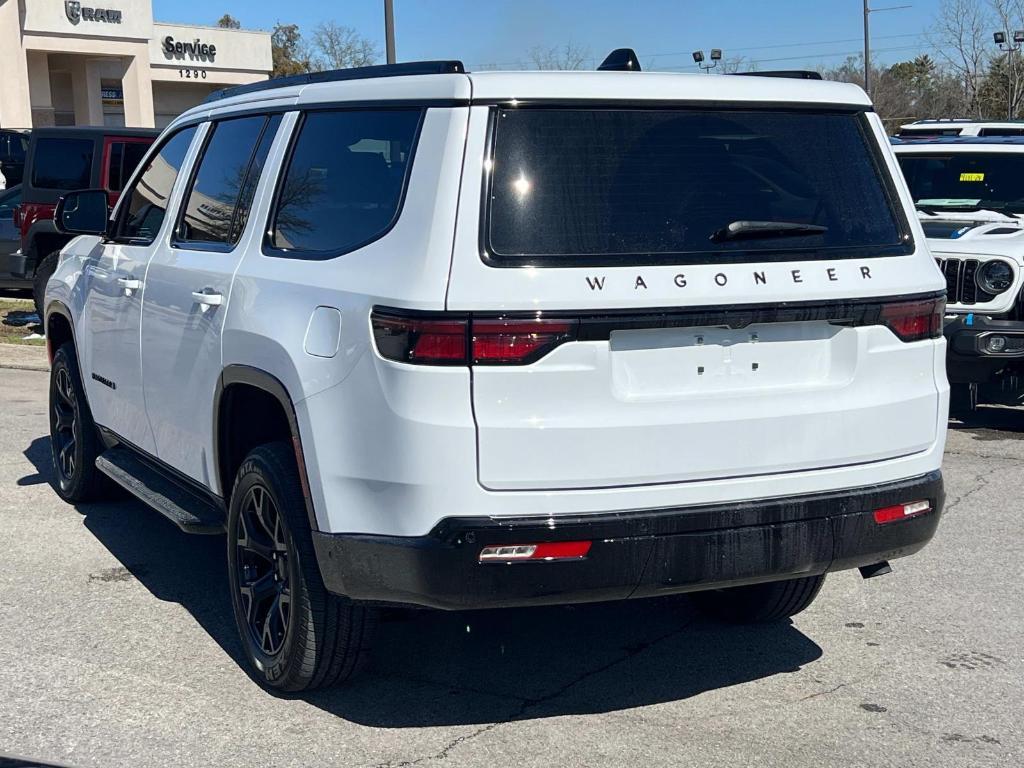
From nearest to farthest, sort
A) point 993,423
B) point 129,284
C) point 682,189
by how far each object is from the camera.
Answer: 1. point 682,189
2. point 129,284
3. point 993,423

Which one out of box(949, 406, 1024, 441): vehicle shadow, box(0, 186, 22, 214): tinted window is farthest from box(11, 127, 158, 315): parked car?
box(949, 406, 1024, 441): vehicle shadow

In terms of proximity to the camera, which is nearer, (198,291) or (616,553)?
(616,553)

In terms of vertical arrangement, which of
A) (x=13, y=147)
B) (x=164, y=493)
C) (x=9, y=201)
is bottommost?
(x=164, y=493)

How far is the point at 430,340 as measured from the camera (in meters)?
3.54

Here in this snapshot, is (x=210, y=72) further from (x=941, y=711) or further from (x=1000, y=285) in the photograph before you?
(x=941, y=711)

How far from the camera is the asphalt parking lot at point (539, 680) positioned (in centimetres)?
393

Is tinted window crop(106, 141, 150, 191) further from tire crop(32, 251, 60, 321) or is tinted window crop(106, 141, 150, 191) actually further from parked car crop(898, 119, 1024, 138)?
parked car crop(898, 119, 1024, 138)

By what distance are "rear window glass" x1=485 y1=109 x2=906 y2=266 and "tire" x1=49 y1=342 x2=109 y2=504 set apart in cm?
371

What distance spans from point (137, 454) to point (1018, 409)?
275 inches

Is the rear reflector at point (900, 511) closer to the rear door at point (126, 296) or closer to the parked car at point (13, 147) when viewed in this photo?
the rear door at point (126, 296)

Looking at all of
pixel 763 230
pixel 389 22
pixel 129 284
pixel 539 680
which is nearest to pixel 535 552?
pixel 539 680

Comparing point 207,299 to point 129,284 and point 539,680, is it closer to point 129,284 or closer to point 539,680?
point 129,284

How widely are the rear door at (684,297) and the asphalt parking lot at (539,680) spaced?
872 millimetres

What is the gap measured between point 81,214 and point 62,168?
8.58 meters
